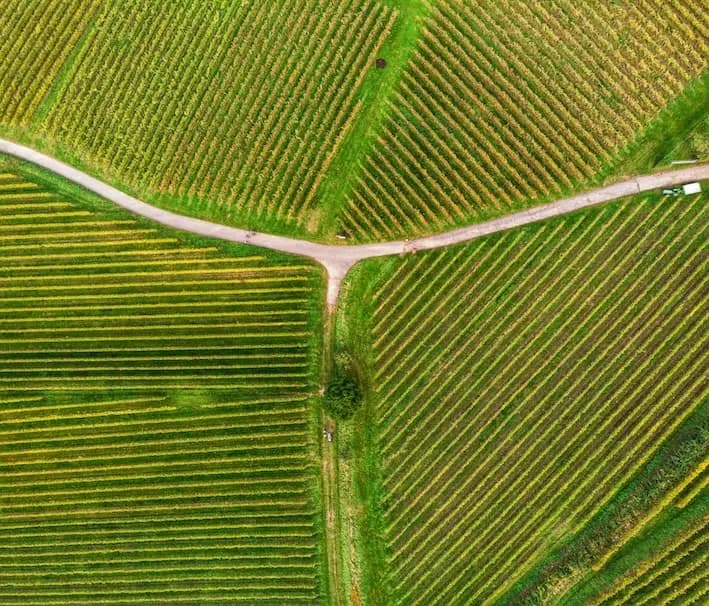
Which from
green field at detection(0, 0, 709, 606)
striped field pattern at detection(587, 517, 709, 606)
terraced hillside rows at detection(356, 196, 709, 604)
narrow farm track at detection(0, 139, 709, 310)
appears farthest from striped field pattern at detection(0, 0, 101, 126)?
striped field pattern at detection(587, 517, 709, 606)

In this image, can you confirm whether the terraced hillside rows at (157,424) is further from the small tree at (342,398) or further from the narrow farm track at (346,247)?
the small tree at (342,398)

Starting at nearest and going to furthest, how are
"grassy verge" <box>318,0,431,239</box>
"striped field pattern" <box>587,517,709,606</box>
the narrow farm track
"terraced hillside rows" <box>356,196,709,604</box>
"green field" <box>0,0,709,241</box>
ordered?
"striped field pattern" <box>587,517,709,606</box>
"terraced hillside rows" <box>356,196,709,604</box>
the narrow farm track
"green field" <box>0,0,709,241</box>
"grassy verge" <box>318,0,431,239</box>

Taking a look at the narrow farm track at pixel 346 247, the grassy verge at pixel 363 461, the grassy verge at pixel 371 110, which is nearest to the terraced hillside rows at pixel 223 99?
the grassy verge at pixel 371 110

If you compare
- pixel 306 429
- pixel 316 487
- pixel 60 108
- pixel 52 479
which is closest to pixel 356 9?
pixel 60 108

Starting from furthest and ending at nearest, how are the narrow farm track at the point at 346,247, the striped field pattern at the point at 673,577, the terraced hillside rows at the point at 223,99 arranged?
1. the terraced hillside rows at the point at 223,99
2. the narrow farm track at the point at 346,247
3. the striped field pattern at the point at 673,577

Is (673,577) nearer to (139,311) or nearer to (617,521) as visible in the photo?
(617,521)

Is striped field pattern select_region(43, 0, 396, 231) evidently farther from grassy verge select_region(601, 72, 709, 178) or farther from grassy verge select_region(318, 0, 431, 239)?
grassy verge select_region(601, 72, 709, 178)

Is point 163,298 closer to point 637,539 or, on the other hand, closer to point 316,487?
point 316,487
